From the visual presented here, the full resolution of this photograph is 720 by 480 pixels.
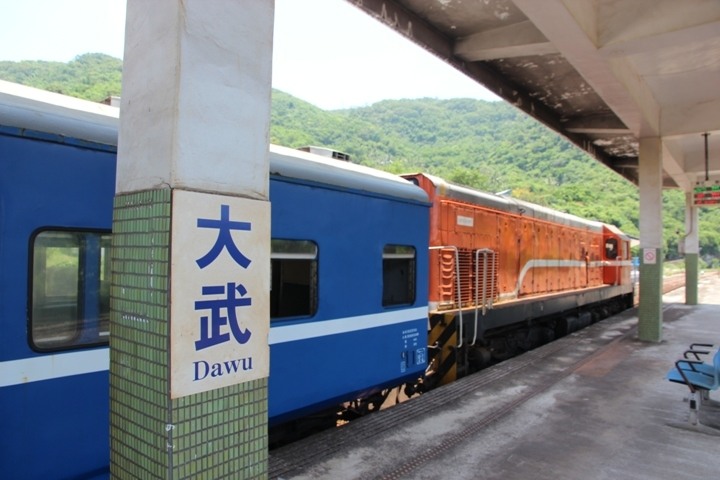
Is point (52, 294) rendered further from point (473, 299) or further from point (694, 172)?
point (694, 172)

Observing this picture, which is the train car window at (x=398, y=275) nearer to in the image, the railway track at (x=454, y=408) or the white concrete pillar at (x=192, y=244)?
the railway track at (x=454, y=408)

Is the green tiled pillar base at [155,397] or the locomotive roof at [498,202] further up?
the locomotive roof at [498,202]

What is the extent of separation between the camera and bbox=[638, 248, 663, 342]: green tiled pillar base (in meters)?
11.1

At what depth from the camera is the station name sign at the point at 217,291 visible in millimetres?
2219

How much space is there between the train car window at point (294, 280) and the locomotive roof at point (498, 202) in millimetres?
3069

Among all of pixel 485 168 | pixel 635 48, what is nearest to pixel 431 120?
pixel 485 168

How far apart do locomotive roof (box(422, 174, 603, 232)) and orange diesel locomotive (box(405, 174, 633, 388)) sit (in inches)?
0.6

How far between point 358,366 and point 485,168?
83.7 metres

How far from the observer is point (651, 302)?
1120 centimetres

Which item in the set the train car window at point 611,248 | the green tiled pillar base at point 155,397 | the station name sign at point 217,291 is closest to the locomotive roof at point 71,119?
the green tiled pillar base at point 155,397

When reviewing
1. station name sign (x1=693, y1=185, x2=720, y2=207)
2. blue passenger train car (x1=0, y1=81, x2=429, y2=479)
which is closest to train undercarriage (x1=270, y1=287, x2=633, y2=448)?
blue passenger train car (x1=0, y1=81, x2=429, y2=479)

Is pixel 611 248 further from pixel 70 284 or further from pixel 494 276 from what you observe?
pixel 70 284

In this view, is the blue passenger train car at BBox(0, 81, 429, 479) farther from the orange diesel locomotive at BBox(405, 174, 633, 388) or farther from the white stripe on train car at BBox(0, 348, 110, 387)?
the orange diesel locomotive at BBox(405, 174, 633, 388)

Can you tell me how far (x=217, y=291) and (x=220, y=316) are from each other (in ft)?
0.40
